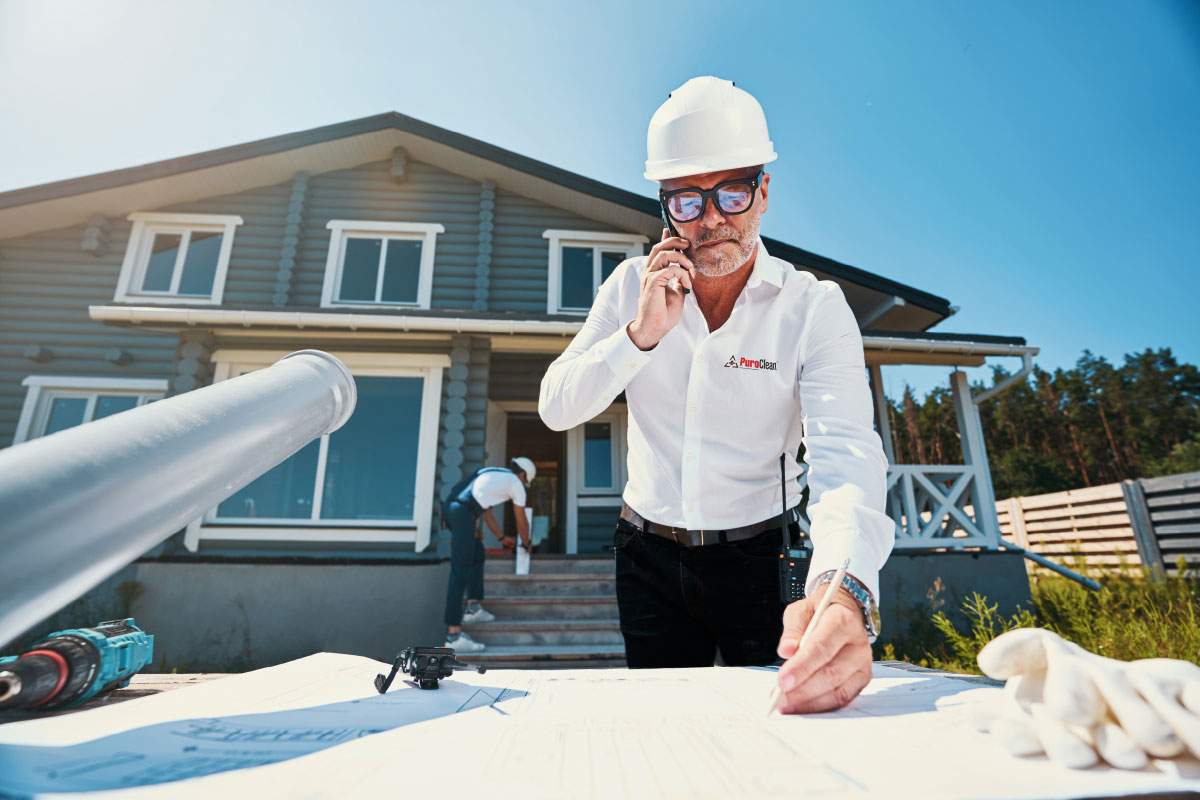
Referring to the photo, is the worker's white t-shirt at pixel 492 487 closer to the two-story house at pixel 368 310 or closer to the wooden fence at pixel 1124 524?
the two-story house at pixel 368 310

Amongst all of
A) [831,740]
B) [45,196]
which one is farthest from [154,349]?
[831,740]

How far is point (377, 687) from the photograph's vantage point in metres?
1.06

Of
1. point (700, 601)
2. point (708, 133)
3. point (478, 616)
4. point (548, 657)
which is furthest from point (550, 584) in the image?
point (708, 133)

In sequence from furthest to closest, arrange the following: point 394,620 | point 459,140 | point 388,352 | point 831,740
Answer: point 459,140, point 388,352, point 394,620, point 831,740

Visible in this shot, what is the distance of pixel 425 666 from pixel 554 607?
213 inches

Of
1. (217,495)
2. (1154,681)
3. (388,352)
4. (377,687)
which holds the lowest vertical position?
(377,687)

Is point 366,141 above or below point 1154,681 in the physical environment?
above

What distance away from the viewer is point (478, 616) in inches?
229

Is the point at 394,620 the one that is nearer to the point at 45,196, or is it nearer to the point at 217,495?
the point at 217,495

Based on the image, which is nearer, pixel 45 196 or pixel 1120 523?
pixel 45 196

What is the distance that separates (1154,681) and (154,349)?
1138cm

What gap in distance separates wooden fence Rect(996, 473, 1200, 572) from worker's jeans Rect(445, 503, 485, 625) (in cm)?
840

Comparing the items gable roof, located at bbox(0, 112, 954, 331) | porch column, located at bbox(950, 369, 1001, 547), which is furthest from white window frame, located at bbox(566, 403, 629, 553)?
porch column, located at bbox(950, 369, 1001, 547)

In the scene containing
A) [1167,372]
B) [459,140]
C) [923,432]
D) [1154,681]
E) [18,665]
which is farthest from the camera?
[1167,372]
